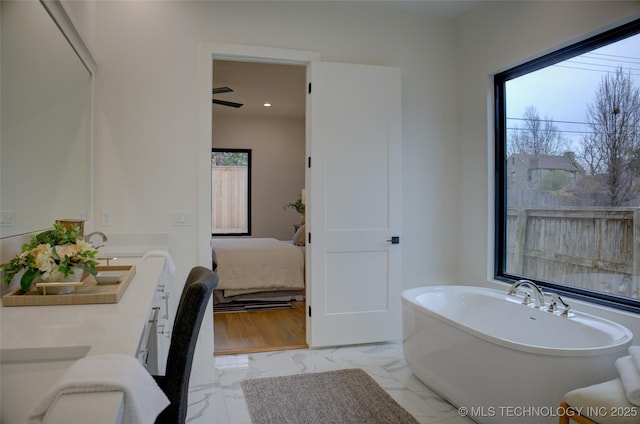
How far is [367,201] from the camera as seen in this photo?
11.8 ft

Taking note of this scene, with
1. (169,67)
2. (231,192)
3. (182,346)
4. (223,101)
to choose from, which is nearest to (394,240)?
(169,67)

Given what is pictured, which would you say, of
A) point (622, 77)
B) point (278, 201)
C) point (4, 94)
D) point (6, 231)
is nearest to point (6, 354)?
point (6, 231)

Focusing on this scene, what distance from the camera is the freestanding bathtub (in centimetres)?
190

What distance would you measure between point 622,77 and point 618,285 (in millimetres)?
1226

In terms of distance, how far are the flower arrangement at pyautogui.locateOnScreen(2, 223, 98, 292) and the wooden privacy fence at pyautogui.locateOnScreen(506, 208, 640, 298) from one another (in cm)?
275

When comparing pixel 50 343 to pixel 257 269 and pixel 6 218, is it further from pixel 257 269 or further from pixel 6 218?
pixel 257 269

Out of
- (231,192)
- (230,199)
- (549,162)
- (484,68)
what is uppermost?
(484,68)

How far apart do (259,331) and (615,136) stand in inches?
124

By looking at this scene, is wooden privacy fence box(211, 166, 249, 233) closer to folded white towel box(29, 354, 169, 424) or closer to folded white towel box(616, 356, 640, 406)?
folded white towel box(616, 356, 640, 406)

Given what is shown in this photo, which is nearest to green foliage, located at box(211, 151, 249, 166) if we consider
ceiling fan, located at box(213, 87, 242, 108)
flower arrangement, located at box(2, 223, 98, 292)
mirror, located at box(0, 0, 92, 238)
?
ceiling fan, located at box(213, 87, 242, 108)

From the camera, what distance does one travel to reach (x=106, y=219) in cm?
306

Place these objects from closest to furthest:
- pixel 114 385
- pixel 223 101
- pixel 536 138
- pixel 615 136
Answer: pixel 114 385 < pixel 615 136 < pixel 536 138 < pixel 223 101

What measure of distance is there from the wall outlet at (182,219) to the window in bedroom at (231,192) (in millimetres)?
4761

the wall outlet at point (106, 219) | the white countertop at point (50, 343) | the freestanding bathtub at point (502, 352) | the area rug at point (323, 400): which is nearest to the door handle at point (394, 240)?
the freestanding bathtub at point (502, 352)
